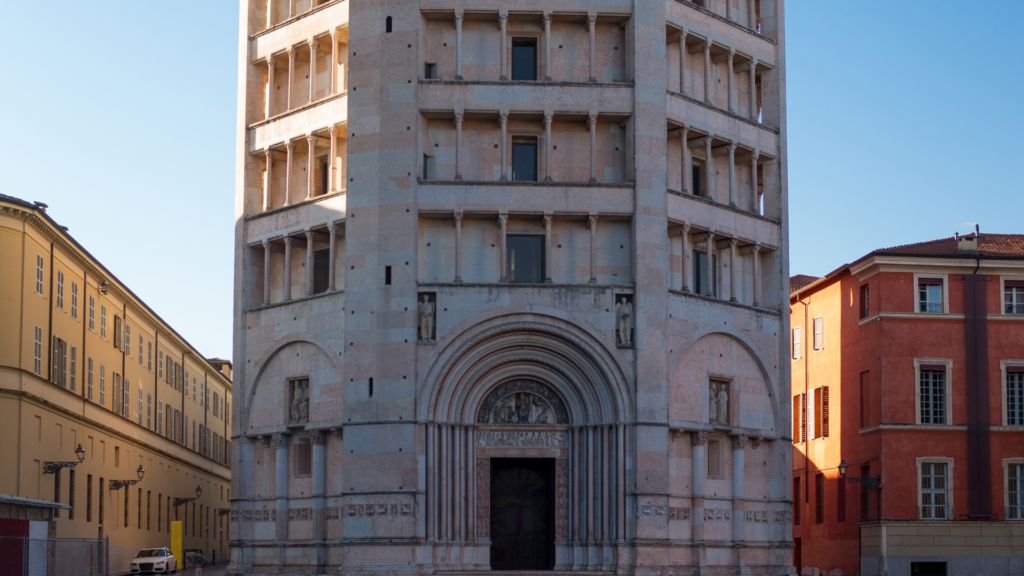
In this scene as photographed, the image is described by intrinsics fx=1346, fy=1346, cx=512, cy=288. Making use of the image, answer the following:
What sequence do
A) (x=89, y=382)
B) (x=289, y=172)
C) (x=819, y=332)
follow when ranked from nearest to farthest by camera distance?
A: (x=289, y=172) → (x=89, y=382) → (x=819, y=332)

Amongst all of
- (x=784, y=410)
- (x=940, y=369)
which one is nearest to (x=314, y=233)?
(x=784, y=410)

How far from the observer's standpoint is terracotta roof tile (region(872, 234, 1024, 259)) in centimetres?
5847

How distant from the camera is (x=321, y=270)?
49.0 metres

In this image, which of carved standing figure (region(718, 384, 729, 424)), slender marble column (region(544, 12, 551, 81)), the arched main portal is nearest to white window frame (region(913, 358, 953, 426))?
carved standing figure (region(718, 384, 729, 424))

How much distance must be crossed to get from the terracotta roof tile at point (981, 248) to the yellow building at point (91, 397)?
3509cm

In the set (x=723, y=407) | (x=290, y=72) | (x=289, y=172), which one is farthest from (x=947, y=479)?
(x=290, y=72)

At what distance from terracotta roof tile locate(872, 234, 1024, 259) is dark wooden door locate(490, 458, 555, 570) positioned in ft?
67.7

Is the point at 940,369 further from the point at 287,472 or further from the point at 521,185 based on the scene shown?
the point at 287,472

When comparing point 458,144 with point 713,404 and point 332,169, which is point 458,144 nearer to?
point 332,169

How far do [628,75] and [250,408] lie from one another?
59.9 feet

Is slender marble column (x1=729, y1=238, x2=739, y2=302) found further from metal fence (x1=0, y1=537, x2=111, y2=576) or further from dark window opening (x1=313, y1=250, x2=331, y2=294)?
metal fence (x1=0, y1=537, x2=111, y2=576)

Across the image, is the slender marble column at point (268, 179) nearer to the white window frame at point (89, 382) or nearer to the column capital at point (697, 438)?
the white window frame at point (89, 382)

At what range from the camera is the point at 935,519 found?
5631 cm

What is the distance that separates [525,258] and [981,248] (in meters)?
24.2
